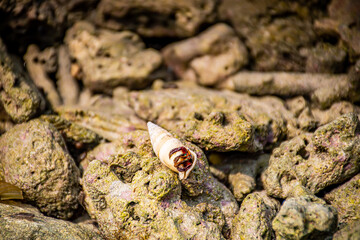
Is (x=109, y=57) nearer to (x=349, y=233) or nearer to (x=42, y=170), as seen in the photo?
(x=42, y=170)

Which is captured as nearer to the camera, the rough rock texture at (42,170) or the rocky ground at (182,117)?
the rocky ground at (182,117)

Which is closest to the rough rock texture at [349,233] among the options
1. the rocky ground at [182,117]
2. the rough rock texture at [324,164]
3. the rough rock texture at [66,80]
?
the rocky ground at [182,117]

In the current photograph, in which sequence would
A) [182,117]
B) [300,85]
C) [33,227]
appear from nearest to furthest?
1. [33,227]
2. [182,117]
3. [300,85]

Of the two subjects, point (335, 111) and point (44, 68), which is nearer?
point (335, 111)

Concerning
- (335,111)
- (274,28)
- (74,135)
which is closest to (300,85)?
(335,111)

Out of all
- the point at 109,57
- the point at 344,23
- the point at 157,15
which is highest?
the point at 344,23

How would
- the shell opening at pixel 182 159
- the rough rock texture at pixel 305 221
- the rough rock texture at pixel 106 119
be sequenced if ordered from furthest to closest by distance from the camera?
the rough rock texture at pixel 106 119 → the shell opening at pixel 182 159 → the rough rock texture at pixel 305 221

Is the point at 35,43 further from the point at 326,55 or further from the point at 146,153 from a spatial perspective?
the point at 326,55

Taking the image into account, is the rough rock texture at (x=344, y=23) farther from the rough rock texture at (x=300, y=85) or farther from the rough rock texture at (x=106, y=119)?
the rough rock texture at (x=106, y=119)

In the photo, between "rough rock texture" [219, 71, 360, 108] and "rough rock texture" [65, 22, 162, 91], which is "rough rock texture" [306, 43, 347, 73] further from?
"rough rock texture" [65, 22, 162, 91]
